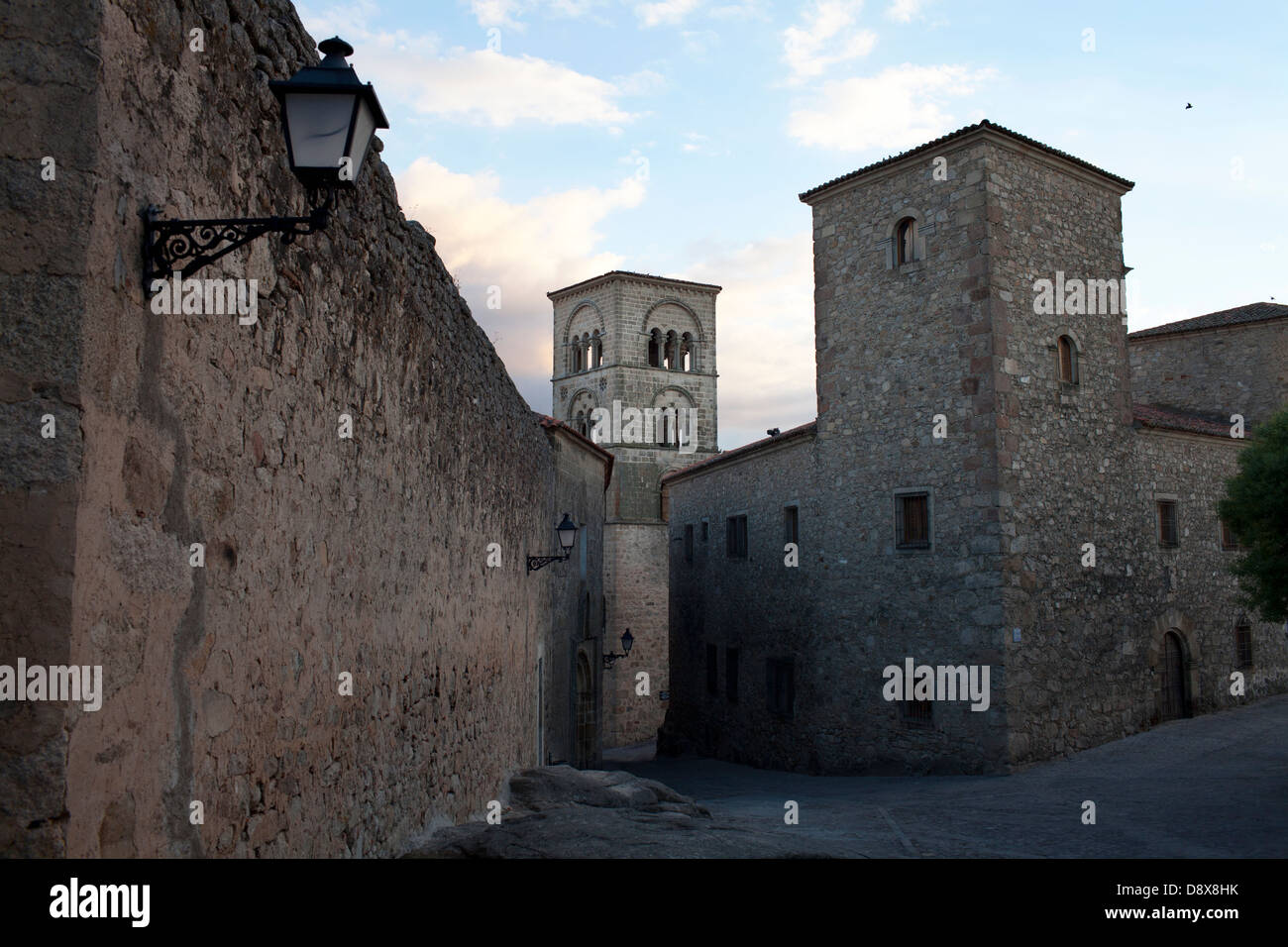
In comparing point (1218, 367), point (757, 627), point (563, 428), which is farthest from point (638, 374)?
point (563, 428)

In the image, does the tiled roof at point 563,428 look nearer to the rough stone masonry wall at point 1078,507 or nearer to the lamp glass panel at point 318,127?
the rough stone masonry wall at point 1078,507

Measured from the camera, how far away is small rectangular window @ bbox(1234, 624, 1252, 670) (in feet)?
58.9

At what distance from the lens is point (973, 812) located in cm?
1084

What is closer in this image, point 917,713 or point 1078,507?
point 917,713

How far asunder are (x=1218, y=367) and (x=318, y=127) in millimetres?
23999

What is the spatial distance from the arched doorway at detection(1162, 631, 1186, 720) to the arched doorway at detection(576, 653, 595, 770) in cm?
1053

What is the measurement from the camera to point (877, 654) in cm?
1537

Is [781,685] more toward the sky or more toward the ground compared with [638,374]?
more toward the ground

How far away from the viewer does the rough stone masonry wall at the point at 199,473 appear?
229 centimetres

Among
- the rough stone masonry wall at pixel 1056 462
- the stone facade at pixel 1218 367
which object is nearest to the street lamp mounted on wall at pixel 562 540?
the rough stone masonry wall at pixel 1056 462

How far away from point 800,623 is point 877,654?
2.19m

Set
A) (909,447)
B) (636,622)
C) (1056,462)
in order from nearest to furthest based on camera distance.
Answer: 1. (1056,462)
2. (909,447)
3. (636,622)

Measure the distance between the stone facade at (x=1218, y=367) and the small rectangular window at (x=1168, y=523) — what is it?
5.32m

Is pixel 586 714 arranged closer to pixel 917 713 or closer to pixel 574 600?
pixel 574 600
